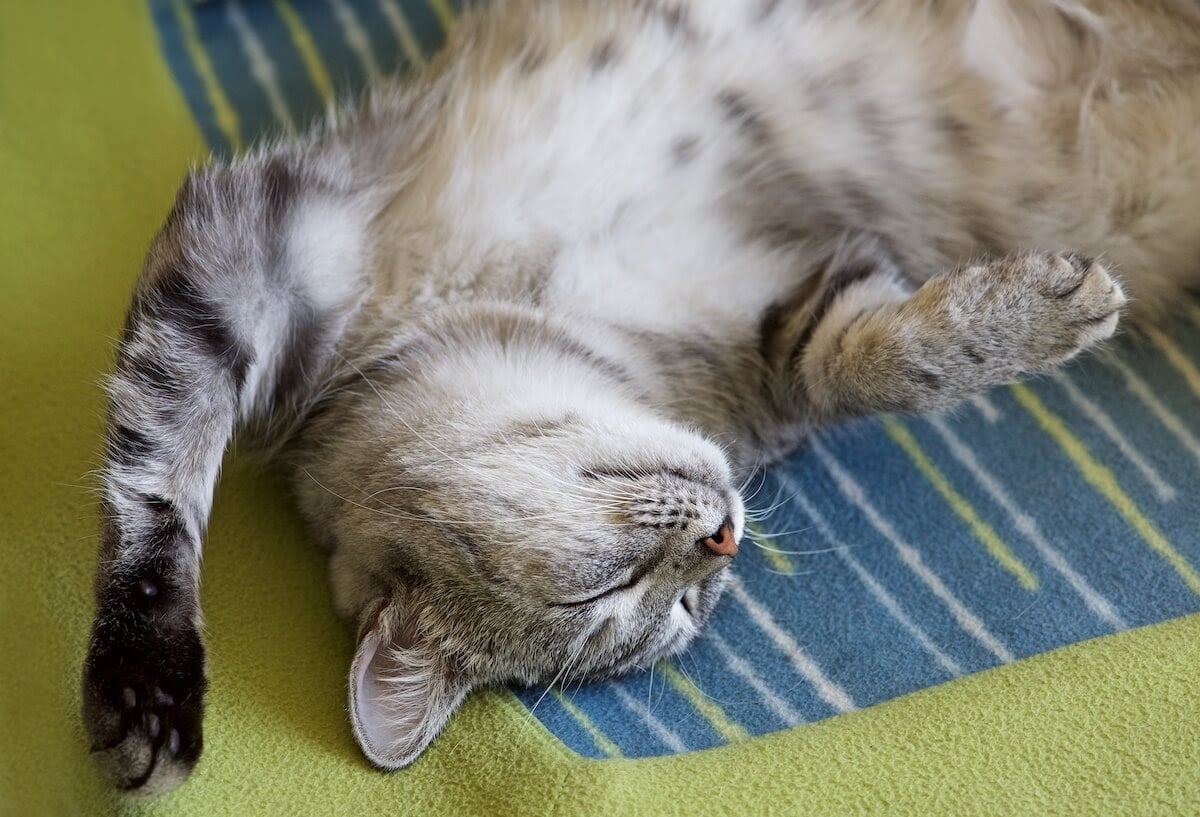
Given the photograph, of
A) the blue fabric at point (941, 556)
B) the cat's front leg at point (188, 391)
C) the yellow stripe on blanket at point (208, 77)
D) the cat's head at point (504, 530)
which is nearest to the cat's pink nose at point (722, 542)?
the cat's head at point (504, 530)

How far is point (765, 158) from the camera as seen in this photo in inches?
59.5

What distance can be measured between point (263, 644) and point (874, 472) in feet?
3.09

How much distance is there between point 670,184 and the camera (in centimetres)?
147

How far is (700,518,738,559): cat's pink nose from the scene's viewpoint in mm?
1245

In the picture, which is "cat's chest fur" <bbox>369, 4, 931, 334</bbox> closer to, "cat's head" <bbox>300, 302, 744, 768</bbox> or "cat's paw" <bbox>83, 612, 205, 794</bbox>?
"cat's head" <bbox>300, 302, 744, 768</bbox>

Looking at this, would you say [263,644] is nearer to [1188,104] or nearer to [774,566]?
[774,566]

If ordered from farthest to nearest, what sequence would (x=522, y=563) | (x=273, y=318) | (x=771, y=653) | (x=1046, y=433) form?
1. (x=1046, y=433)
2. (x=771, y=653)
3. (x=273, y=318)
4. (x=522, y=563)

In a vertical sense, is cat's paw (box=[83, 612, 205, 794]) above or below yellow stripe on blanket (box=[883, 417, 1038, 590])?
above

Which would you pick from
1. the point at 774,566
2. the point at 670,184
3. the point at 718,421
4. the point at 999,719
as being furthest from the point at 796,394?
the point at 999,719

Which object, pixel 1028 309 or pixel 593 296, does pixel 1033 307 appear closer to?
pixel 1028 309

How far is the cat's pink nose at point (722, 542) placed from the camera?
125cm

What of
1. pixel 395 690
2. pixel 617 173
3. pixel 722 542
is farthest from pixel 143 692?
pixel 617 173

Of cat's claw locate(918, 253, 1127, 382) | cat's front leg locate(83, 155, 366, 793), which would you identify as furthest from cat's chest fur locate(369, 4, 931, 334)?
cat's claw locate(918, 253, 1127, 382)

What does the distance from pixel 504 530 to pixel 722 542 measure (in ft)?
0.87
